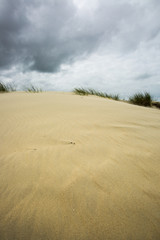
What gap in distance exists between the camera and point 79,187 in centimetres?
72

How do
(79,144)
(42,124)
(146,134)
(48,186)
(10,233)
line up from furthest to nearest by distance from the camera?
(42,124) → (146,134) → (79,144) → (48,186) → (10,233)

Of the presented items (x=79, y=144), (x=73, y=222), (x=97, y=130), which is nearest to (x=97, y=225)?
(x=73, y=222)

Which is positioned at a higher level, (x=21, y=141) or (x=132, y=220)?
(x=21, y=141)

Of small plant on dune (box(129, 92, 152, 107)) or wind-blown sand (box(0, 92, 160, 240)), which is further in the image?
small plant on dune (box(129, 92, 152, 107))

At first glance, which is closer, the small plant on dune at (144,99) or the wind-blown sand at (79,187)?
the wind-blown sand at (79,187)

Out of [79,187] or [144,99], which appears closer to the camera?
A: [79,187]

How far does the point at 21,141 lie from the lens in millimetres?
1243

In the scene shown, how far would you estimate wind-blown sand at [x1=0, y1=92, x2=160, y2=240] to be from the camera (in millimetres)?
546

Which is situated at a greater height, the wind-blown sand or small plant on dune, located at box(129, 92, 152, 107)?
small plant on dune, located at box(129, 92, 152, 107)

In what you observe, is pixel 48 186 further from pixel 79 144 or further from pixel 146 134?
pixel 146 134

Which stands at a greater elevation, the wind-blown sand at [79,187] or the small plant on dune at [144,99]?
the small plant on dune at [144,99]

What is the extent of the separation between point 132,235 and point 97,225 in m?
0.16

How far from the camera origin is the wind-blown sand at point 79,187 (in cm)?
55

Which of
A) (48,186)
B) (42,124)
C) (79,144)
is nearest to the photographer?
(48,186)
